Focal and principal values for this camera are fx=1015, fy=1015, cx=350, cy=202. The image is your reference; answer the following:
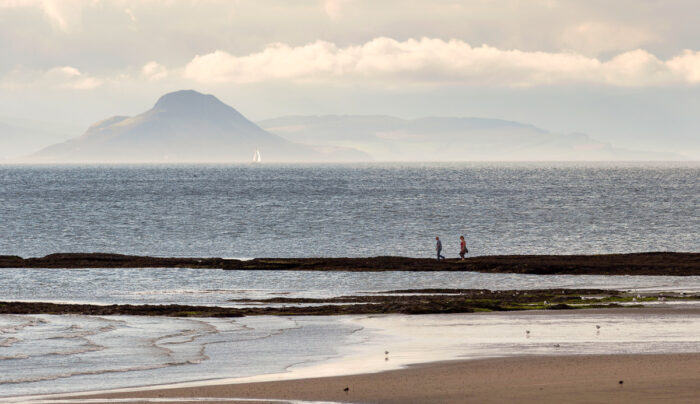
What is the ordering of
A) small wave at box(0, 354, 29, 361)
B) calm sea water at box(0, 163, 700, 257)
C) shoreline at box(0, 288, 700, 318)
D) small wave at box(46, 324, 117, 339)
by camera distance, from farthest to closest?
calm sea water at box(0, 163, 700, 257) < shoreline at box(0, 288, 700, 318) < small wave at box(46, 324, 117, 339) < small wave at box(0, 354, 29, 361)

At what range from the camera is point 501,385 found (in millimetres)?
19891

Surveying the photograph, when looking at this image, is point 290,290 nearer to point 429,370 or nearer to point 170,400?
point 429,370

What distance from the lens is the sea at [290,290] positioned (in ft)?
78.0

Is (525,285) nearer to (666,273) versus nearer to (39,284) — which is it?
(666,273)

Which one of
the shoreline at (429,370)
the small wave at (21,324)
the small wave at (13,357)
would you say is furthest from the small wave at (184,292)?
the small wave at (13,357)

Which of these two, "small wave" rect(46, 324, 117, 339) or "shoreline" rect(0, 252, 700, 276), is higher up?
"small wave" rect(46, 324, 117, 339)

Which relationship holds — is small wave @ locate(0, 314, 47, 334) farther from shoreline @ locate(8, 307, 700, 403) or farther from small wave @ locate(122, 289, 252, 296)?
small wave @ locate(122, 289, 252, 296)

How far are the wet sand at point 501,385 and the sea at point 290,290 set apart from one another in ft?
4.23

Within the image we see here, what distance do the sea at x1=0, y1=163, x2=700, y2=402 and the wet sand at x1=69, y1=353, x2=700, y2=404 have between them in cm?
129

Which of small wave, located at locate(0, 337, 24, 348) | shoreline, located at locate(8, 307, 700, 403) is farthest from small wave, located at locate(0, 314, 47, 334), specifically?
shoreline, located at locate(8, 307, 700, 403)

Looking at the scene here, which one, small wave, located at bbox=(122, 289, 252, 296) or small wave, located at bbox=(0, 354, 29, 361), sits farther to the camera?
small wave, located at bbox=(122, 289, 252, 296)

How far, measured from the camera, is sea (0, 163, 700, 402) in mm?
23766

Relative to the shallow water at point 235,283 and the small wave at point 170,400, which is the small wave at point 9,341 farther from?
the shallow water at point 235,283

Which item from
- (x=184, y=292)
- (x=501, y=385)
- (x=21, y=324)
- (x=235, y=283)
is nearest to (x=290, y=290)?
(x=235, y=283)
